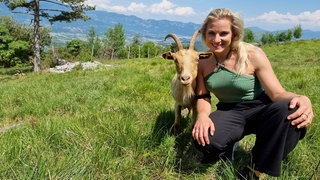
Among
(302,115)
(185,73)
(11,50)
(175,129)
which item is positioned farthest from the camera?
(11,50)

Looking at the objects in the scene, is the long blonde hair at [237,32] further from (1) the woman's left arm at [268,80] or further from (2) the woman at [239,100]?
(1) the woman's left arm at [268,80]

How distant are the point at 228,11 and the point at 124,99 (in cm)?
411

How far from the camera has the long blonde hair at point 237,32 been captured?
3773mm

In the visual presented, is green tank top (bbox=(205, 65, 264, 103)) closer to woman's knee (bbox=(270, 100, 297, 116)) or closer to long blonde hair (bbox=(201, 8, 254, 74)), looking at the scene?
long blonde hair (bbox=(201, 8, 254, 74))

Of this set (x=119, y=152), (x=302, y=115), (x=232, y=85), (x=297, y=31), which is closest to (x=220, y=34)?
(x=232, y=85)

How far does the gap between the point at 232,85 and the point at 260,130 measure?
0.61 meters

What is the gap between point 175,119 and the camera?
5.01 m

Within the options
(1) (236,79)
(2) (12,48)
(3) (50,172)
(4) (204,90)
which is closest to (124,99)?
(4) (204,90)

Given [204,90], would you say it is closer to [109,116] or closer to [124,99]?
[109,116]

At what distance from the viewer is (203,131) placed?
11.4ft

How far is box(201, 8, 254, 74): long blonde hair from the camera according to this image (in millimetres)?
3773

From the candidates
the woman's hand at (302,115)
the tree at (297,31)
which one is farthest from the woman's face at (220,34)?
the tree at (297,31)

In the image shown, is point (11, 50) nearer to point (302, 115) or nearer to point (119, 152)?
point (119, 152)

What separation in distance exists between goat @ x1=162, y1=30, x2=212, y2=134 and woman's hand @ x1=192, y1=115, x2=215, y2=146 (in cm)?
90
